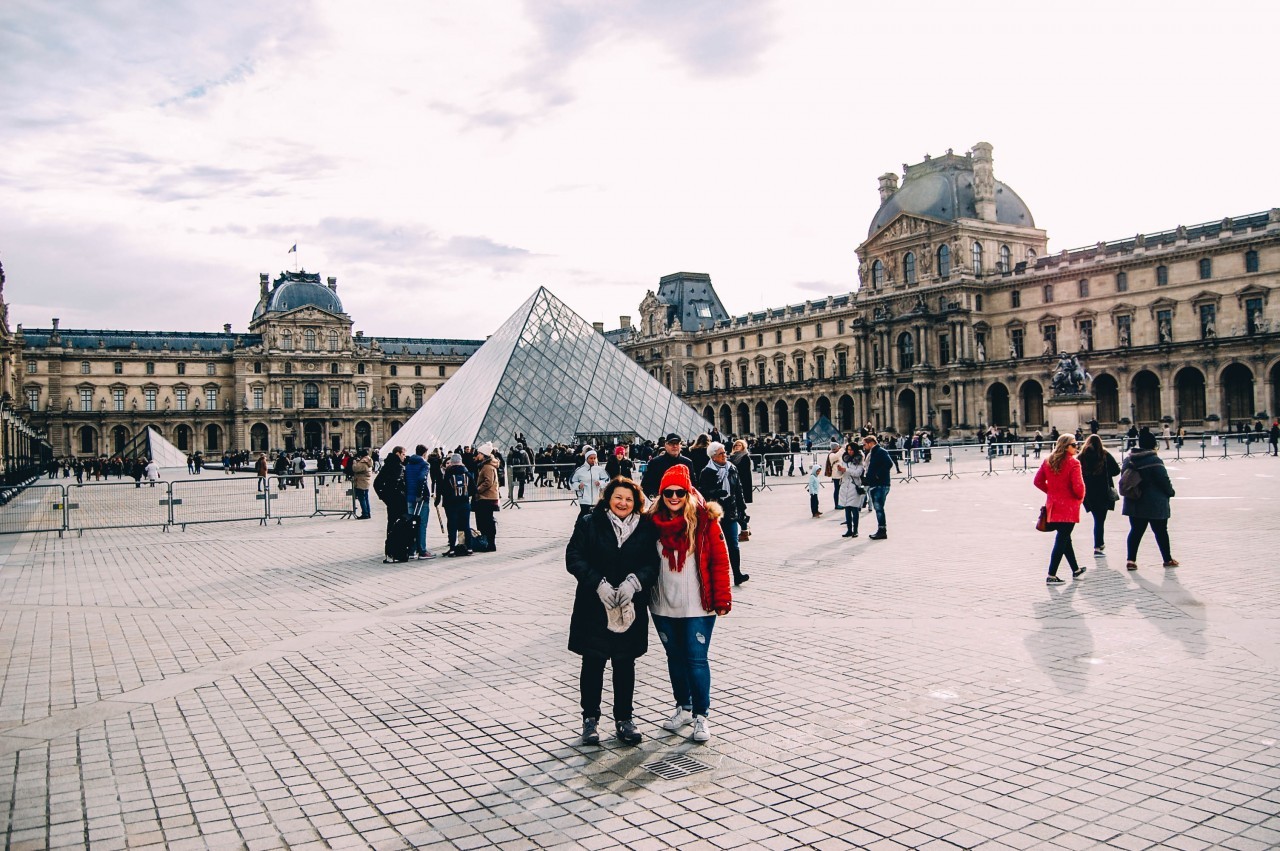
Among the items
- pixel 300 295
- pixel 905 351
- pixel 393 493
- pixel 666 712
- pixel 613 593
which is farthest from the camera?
pixel 300 295

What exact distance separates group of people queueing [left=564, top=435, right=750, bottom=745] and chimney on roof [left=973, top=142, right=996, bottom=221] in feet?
190

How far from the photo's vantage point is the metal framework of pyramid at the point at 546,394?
2847cm

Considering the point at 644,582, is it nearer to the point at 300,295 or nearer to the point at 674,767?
the point at 674,767

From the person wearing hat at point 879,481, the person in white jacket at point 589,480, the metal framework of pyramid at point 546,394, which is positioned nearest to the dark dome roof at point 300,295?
the metal framework of pyramid at point 546,394

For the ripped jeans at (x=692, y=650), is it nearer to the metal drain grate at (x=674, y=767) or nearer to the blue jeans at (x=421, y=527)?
the metal drain grate at (x=674, y=767)

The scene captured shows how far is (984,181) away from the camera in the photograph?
57.5 m

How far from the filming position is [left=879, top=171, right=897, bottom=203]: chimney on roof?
64.4 meters

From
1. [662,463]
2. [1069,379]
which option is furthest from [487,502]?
[1069,379]

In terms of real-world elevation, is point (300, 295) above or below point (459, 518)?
above

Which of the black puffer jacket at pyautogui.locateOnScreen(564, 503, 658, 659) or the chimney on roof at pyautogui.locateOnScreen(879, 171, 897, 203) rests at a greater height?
the chimney on roof at pyautogui.locateOnScreen(879, 171, 897, 203)

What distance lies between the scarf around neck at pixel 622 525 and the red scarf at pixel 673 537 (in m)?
0.11

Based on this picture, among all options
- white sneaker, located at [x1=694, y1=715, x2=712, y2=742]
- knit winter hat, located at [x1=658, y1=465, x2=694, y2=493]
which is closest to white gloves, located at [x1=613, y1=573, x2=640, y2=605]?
knit winter hat, located at [x1=658, y1=465, x2=694, y2=493]

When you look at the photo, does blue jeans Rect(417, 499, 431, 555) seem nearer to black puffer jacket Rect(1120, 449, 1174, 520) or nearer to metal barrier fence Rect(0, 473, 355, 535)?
metal barrier fence Rect(0, 473, 355, 535)

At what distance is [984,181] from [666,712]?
192 feet
